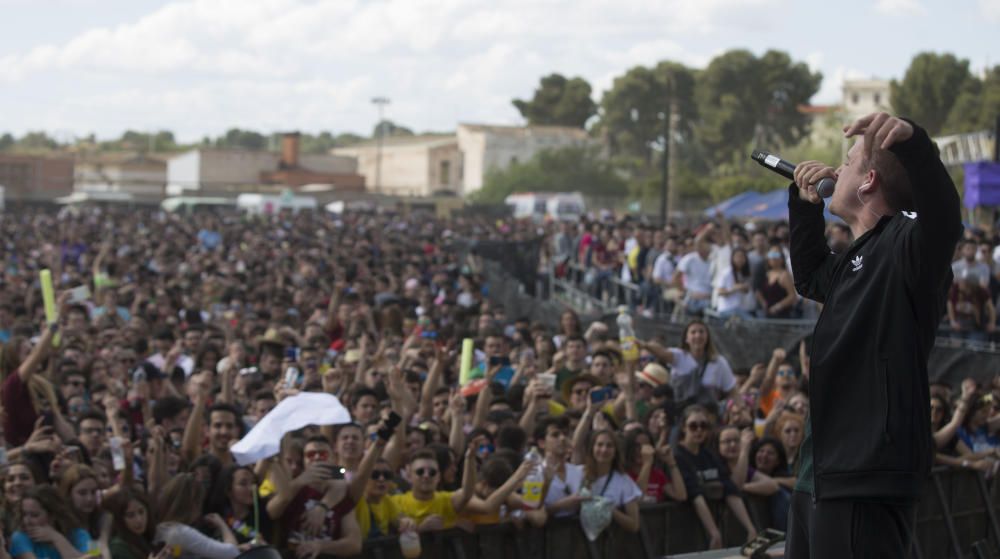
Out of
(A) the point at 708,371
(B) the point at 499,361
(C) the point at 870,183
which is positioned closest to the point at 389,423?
(B) the point at 499,361

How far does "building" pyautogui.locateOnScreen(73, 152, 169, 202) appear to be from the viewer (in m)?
106

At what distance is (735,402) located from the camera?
10.6 m

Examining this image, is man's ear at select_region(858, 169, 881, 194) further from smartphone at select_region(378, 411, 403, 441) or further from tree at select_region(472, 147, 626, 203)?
tree at select_region(472, 147, 626, 203)

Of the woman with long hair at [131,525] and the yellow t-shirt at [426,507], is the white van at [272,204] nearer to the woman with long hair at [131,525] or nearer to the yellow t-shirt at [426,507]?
the yellow t-shirt at [426,507]

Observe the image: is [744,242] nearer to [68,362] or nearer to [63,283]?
[68,362]

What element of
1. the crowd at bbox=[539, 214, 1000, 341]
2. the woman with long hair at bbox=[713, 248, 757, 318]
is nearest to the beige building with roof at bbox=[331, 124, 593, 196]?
the crowd at bbox=[539, 214, 1000, 341]

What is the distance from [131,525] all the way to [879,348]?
4.53m

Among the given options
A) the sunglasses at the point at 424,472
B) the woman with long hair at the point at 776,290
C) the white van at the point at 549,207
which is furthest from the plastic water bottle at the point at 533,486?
the white van at the point at 549,207

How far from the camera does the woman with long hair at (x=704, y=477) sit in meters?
8.75

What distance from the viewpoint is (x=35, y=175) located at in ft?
332

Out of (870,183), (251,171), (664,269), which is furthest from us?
(251,171)

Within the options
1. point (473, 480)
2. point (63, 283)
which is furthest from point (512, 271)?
point (473, 480)

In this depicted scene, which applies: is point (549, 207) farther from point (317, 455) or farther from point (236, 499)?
point (236, 499)

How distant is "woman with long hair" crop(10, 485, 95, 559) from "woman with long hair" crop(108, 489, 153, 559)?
0.65ft
